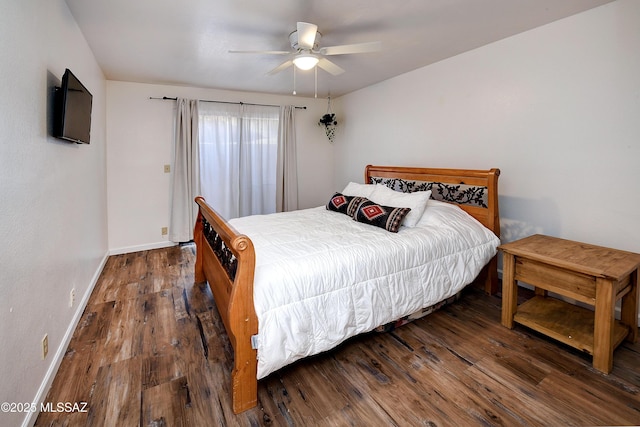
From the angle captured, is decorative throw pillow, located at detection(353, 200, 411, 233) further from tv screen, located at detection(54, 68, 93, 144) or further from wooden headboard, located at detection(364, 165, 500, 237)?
tv screen, located at detection(54, 68, 93, 144)

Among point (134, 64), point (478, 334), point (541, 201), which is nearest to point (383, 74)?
point (541, 201)

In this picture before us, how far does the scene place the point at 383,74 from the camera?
4090 mm

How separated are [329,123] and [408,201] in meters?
2.97

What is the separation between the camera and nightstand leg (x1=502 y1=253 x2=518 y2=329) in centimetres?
238

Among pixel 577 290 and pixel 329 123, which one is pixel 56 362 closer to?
pixel 577 290

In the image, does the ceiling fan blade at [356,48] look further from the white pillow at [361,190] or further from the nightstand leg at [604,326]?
the nightstand leg at [604,326]

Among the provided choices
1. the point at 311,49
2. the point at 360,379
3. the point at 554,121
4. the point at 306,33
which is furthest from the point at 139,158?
the point at 554,121

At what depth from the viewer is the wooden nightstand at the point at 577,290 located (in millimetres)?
1894

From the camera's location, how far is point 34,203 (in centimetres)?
164

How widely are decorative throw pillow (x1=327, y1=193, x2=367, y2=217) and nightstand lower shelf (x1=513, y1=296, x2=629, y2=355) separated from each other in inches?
66.7

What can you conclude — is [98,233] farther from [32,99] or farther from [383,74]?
[383,74]

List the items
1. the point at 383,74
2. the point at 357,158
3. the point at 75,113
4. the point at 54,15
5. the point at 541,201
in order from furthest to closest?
the point at 357,158
the point at 383,74
the point at 541,201
the point at 75,113
the point at 54,15

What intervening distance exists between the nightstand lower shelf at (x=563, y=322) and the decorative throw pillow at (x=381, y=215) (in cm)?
118

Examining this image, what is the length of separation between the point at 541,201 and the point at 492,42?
1.66 meters
